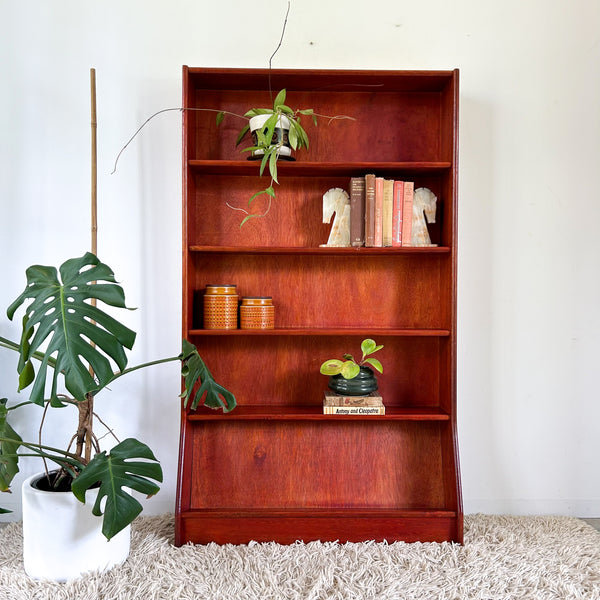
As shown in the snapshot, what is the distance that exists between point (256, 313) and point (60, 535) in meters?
0.95

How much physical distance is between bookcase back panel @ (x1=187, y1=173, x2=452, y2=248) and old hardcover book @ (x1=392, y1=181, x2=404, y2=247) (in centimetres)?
20

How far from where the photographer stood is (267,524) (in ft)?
6.30

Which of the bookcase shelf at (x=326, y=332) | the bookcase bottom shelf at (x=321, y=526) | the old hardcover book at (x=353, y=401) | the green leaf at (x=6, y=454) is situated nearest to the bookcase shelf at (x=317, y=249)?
the bookcase shelf at (x=326, y=332)

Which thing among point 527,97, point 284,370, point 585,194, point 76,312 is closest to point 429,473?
point 284,370

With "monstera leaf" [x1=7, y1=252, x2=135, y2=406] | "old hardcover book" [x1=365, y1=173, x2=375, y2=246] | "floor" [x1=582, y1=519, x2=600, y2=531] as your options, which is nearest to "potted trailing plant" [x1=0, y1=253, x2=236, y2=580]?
"monstera leaf" [x1=7, y1=252, x2=135, y2=406]

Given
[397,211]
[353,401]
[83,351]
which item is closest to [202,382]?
[83,351]

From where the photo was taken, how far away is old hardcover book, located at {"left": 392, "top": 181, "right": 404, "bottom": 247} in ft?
6.47

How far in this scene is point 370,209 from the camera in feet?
6.36

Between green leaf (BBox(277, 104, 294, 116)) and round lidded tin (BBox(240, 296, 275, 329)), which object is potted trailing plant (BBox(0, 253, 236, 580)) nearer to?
round lidded tin (BBox(240, 296, 275, 329))

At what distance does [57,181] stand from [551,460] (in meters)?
2.35

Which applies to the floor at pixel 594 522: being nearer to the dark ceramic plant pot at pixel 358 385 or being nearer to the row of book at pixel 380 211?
the dark ceramic plant pot at pixel 358 385

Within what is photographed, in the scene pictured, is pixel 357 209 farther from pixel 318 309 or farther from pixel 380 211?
pixel 318 309

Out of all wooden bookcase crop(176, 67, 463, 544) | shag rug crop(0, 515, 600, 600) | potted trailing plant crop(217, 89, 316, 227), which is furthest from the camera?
wooden bookcase crop(176, 67, 463, 544)

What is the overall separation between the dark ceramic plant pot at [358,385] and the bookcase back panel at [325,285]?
0.81 ft
